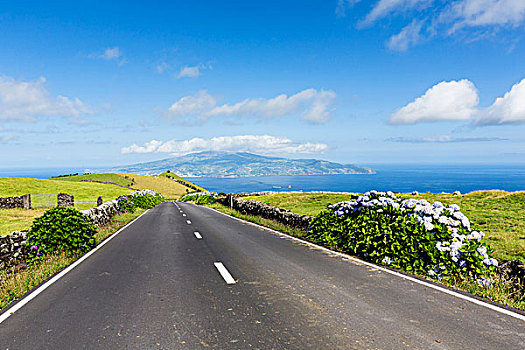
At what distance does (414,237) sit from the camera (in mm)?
8422

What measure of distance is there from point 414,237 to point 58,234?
34.4 feet

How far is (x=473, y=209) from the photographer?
63.7 ft

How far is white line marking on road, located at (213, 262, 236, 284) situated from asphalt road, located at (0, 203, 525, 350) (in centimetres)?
2

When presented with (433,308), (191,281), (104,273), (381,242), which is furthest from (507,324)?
(104,273)

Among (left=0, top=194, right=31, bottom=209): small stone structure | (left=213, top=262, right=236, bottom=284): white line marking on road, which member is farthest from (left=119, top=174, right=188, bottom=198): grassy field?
(left=213, top=262, right=236, bottom=284): white line marking on road

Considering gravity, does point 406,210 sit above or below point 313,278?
above

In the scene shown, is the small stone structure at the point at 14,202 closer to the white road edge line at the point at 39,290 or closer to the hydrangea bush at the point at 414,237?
the white road edge line at the point at 39,290

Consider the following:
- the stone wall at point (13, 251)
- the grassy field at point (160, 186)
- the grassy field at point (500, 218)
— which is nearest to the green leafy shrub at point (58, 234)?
the stone wall at point (13, 251)

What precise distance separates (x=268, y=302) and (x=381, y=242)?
449 cm

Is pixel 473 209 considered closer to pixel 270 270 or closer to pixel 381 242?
pixel 381 242

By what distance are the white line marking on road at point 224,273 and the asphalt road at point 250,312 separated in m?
0.02

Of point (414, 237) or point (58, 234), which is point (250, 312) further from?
point (58, 234)

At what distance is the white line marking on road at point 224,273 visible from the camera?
706 cm

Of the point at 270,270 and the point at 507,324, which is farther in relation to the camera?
the point at 270,270
